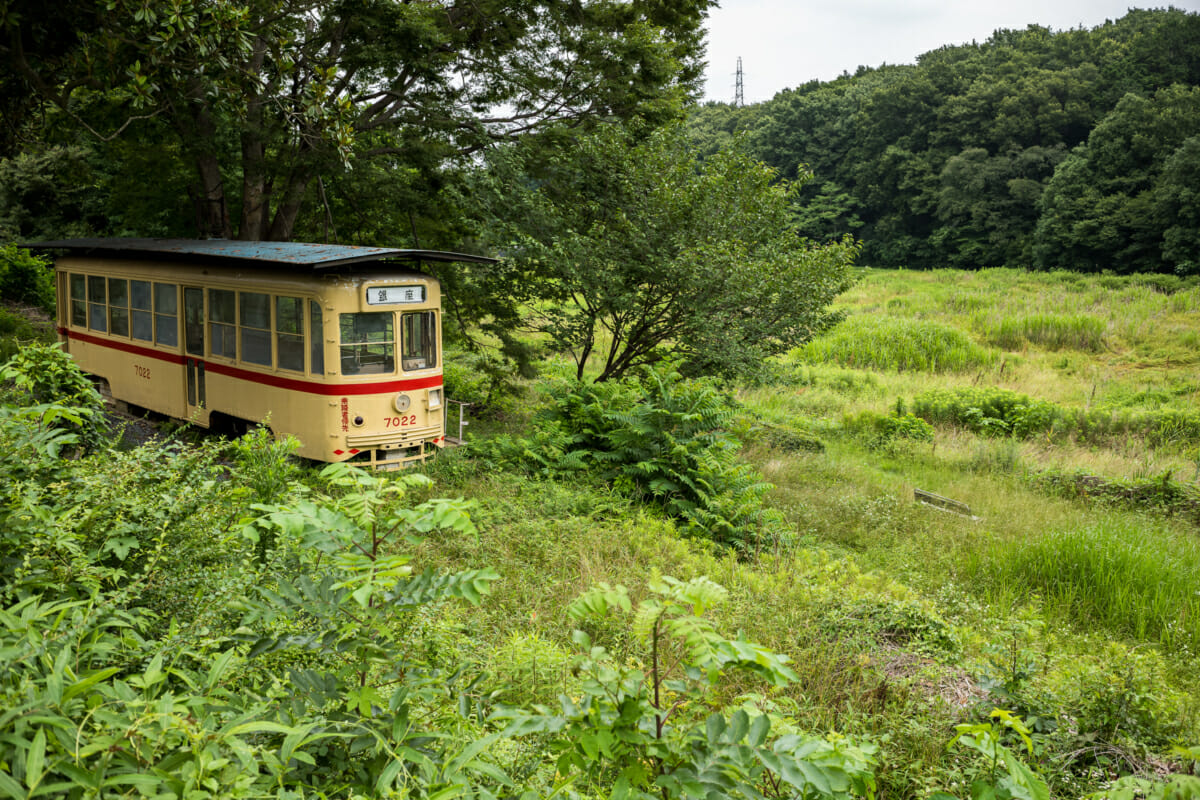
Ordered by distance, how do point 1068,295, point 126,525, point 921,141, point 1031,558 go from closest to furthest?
point 126,525 → point 1031,558 → point 1068,295 → point 921,141

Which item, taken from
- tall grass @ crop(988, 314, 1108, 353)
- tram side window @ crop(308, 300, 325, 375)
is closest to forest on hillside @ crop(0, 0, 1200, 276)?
tram side window @ crop(308, 300, 325, 375)

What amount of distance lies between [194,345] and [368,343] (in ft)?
12.2

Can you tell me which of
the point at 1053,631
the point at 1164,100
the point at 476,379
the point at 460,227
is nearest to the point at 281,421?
the point at 460,227

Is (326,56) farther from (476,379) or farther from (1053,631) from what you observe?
(1053,631)

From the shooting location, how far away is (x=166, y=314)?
1313 cm

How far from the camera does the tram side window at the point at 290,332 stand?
11.0 metres

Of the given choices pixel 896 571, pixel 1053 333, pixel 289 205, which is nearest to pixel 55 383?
pixel 896 571

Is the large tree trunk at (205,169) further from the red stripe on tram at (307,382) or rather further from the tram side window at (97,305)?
the red stripe on tram at (307,382)

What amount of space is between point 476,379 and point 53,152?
14538mm

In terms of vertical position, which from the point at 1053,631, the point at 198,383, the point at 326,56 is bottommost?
the point at 1053,631

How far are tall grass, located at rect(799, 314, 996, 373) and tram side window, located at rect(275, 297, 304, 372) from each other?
16957 millimetres

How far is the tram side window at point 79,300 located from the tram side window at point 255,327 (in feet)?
19.6

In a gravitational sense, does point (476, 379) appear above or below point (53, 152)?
below

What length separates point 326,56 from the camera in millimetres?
13547
